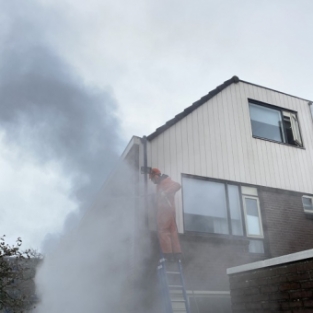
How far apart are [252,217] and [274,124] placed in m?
2.90

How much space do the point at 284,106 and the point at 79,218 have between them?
6181 mm

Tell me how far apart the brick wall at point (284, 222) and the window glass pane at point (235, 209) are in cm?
63

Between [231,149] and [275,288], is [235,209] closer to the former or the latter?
[231,149]

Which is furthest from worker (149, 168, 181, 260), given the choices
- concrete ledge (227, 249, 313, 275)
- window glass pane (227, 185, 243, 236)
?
window glass pane (227, 185, 243, 236)

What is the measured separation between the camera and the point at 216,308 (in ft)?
22.9

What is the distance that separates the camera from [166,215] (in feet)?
22.3

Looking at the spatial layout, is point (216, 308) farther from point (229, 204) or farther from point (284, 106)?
point (284, 106)

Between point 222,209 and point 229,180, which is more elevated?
point 229,180

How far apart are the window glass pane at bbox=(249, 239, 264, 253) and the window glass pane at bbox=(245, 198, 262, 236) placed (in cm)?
17

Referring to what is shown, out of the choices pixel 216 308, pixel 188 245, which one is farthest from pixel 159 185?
pixel 216 308

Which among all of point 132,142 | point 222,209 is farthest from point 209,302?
point 132,142

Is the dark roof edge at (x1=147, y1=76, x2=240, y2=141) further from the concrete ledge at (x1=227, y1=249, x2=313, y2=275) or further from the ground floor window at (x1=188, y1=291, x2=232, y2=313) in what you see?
the concrete ledge at (x1=227, y1=249, x2=313, y2=275)

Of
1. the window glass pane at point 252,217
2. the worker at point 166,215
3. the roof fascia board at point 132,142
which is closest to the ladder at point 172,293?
the worker at point 166,215

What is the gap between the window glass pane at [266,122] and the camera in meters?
9.73
